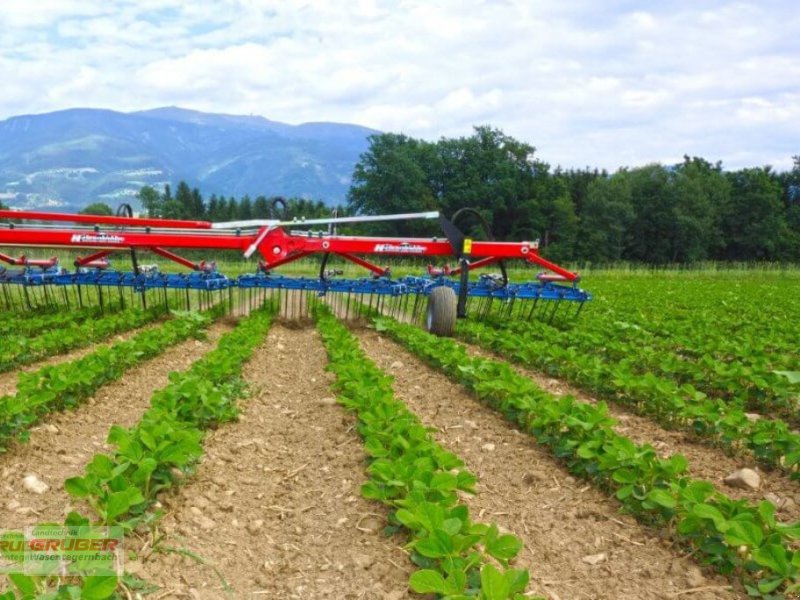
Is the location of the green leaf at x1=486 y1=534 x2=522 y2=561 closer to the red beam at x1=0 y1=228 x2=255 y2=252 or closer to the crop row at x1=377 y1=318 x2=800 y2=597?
the crop row at x1=377 y1=318 x2=800 y2=597

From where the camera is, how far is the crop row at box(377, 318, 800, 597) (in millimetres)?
2684

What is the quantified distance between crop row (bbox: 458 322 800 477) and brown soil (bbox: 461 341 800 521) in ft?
0.26

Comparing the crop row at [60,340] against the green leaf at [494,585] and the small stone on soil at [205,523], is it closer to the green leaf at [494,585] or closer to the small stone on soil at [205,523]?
the small stone on soil at [205,523]

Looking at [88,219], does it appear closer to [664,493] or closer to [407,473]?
[407,473]

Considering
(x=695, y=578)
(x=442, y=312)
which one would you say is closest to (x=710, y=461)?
(x=695, y=578)

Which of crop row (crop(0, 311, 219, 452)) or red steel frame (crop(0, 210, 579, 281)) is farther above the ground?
red steel frame (crop(0, 210, 579, 281))

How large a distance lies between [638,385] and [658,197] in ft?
207

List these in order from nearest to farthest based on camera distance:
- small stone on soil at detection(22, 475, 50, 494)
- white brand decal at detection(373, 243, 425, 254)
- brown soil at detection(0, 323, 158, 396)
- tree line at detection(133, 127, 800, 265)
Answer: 1. small stone on soil at detection(22, 475, 50, 494)
2. brown soil at detection(0, 323, 158, 396)
3. white brand decal at detection(373, 243, 425, 254)
4. tree line at detection(133, 127, 800, 265)

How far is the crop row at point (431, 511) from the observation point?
2.30 meters

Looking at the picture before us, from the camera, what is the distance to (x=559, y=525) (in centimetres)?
342

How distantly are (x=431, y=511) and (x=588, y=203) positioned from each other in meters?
64.3

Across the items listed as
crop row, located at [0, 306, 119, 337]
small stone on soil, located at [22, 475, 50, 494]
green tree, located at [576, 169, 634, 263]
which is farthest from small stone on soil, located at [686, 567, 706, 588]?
green tree, located at [576, 169, 634, 263]

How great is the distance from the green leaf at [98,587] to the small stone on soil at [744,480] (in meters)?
3.46

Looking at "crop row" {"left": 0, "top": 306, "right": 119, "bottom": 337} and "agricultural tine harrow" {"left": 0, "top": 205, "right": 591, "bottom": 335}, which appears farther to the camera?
"agricultural tine harrow" {"left": 0, "top": 205, "right": 591, "bottom": 335}
